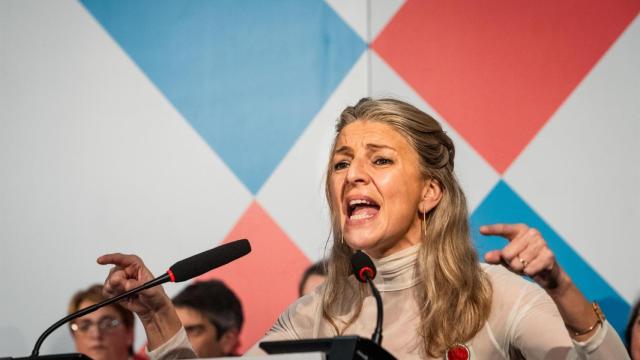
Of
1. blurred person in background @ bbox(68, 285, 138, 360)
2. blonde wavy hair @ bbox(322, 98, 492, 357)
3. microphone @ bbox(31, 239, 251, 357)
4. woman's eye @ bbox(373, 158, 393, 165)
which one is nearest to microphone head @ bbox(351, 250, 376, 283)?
microphone @ bbox(31, 239, 251, 357)

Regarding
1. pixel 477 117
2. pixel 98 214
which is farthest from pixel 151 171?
pixel 477 117

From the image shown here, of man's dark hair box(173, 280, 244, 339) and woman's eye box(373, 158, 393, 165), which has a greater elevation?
woman's eye box(373, 158, 393, 165)

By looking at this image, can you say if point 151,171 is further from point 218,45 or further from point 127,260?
point 127,260

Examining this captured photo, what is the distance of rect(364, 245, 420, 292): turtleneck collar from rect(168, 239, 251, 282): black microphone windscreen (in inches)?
20.2

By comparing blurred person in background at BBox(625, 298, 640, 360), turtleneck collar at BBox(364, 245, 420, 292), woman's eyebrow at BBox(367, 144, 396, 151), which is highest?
blurred person in background at BBox(625, 298, 640, 360)

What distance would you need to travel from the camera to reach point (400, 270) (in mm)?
2150

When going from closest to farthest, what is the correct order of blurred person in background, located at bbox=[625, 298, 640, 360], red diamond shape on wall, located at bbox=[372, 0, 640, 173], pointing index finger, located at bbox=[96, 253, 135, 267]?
pointing index finger, located at bbox=[96, 253, 135, 267]
blurred person in background, located at bbox=[625, 298, 640, 360]
red diamond shape on wall, located at bbox=[372, 0, 640, 173]

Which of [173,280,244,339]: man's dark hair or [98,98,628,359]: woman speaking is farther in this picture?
[173,280,244,339]: man's dark hair

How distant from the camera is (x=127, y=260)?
2010 millimetres

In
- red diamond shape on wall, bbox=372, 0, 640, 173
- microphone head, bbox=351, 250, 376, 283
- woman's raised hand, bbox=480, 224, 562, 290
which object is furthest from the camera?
red diamond shape on wall, bbox=372, 0, 640, 173

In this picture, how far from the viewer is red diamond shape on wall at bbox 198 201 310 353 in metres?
2.79

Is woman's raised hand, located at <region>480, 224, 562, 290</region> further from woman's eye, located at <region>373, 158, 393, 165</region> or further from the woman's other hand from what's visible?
the woman's other hand

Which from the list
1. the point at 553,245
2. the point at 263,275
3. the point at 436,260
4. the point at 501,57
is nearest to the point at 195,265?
the point at 436,260

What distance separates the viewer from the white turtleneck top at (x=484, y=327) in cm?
177
